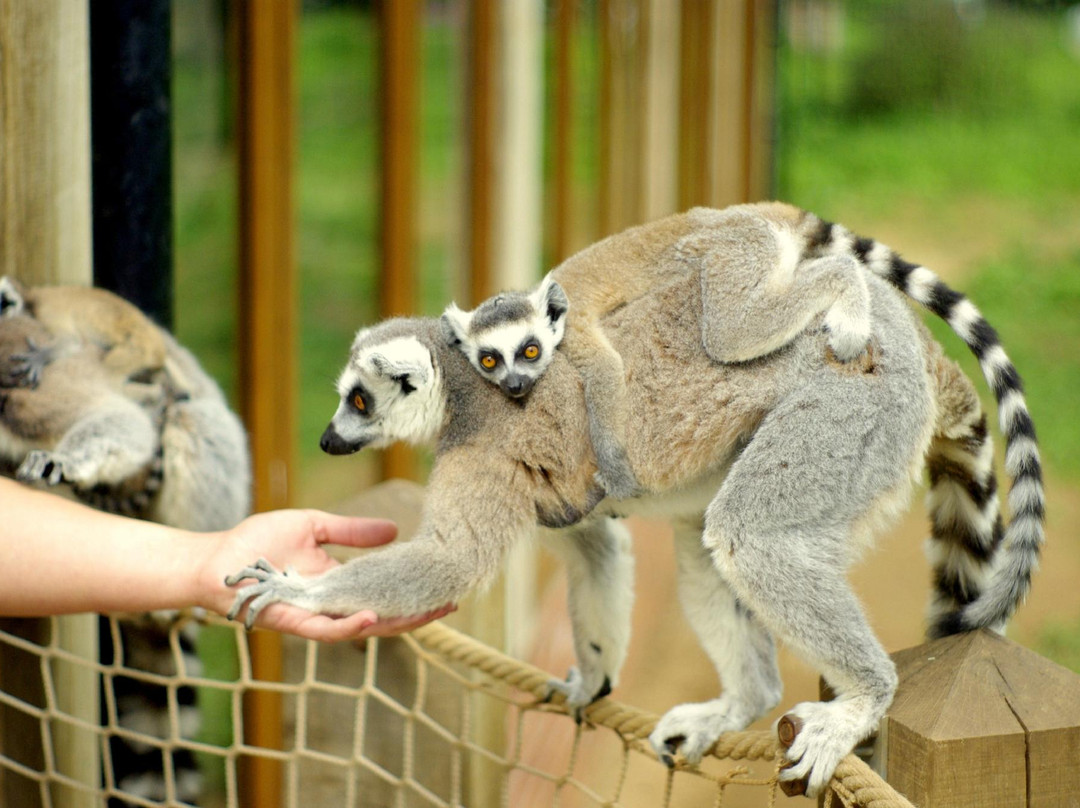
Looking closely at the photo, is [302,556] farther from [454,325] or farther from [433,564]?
[454,325]

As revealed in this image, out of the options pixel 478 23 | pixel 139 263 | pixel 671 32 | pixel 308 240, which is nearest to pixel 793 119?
pixel 671 32

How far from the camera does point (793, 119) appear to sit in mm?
17812

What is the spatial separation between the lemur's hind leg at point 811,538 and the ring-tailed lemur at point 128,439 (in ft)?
5.36

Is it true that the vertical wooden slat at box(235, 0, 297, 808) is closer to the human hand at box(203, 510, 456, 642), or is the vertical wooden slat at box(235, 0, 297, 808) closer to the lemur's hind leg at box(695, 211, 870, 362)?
the human hand at box(203, 510, 456, 642)

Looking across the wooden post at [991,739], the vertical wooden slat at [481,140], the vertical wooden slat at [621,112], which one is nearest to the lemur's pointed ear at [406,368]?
the wooden post at [991,739]

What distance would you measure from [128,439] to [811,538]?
1927 mm

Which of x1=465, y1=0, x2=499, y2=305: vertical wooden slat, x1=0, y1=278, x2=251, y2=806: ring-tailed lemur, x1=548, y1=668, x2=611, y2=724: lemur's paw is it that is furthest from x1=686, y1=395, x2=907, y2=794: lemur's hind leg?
x1=465, y1=0, x2=499, y2=305: vertical wooden slat

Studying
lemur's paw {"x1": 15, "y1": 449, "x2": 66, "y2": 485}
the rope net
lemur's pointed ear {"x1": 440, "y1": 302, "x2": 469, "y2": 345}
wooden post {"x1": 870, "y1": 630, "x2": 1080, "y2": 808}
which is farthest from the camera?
lemur's paw {"x1": 15, "y1": 449, "x2": 66, "y2": 485}

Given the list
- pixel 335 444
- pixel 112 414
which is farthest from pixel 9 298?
pixel 335 444

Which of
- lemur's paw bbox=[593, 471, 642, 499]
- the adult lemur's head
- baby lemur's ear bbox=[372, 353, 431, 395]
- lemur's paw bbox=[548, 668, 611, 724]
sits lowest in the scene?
lemur's paw bbox=[548, 668, 611, 724]

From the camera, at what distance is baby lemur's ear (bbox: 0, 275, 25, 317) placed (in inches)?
114

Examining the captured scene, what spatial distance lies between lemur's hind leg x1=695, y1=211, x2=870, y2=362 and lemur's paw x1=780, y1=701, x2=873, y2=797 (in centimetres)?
69

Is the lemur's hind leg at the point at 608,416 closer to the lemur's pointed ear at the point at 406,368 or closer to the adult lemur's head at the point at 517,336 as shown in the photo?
the adult lemur's head at the point at 517,336

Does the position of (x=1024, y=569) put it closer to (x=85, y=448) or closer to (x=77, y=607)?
(x=77, y=607)
